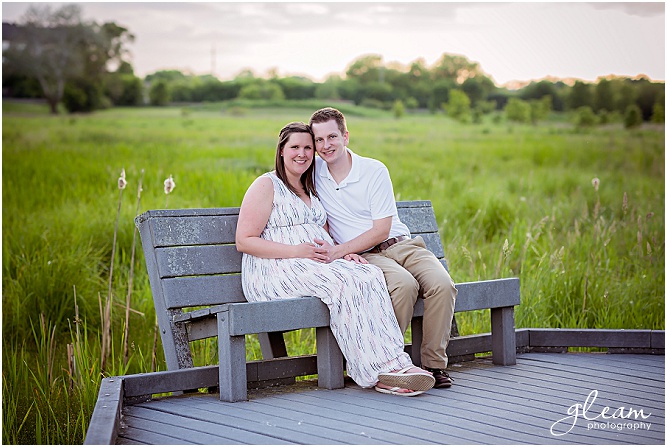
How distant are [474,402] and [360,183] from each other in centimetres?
132

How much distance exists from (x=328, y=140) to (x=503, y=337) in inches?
54.6

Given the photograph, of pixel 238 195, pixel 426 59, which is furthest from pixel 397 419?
pixel 426 59

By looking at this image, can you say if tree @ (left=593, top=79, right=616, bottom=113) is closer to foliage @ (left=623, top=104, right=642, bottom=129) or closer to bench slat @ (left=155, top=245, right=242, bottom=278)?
foliage @ (left=623, top=104, right=642, bottom=129)

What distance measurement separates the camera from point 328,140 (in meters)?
4.20

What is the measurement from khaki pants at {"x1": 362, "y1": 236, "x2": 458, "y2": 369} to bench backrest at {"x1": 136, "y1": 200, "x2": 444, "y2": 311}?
0.76 metres

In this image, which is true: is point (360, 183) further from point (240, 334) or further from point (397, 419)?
point (397, 419)

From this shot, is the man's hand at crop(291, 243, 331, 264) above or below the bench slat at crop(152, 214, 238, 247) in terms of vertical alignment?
below

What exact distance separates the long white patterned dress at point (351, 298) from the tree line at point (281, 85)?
455 inches

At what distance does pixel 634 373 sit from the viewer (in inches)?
162

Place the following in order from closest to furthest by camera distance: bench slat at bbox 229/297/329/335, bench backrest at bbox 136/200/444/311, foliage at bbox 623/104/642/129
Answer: bench slat at bbox 229/297/329/335, bench backrest at bbox 136/200/444/311, foliage at bbox 623/104/642/129

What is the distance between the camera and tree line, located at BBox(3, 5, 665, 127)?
1483 cm

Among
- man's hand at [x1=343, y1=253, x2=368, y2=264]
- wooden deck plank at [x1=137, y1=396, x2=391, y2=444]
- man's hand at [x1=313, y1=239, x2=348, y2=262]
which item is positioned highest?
man's hand at [x1=313, y1=239, x2=348, y2=262]

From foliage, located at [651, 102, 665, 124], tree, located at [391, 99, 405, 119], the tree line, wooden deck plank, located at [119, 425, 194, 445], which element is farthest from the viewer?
tree, located at [391, 99, 405, 119]

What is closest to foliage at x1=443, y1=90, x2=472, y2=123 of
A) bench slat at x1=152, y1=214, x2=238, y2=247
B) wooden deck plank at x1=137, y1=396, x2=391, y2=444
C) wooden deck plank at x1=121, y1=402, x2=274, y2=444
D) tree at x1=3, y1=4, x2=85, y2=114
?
tree at x1=3, y1=4, x2=85, y2=114
